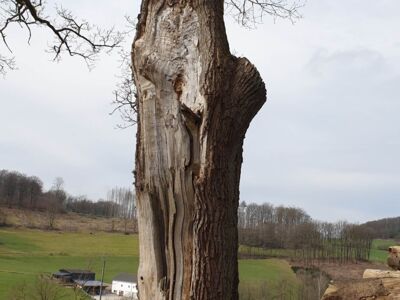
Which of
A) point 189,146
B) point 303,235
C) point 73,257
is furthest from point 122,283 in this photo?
point 189,146

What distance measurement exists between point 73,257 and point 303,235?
3477 cm

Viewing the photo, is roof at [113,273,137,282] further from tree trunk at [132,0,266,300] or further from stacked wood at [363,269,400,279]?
tree trunk at [132,0,266,300]

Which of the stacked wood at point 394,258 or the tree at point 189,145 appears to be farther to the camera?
the stacked wood at point 394,258

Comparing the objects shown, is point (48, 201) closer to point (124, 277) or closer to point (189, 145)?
point (124, 277)

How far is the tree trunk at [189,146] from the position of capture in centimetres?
413

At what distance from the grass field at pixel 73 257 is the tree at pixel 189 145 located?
41.2 meters

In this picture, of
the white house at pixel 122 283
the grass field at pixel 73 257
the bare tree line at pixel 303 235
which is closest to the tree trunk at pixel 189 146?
the grass field at pixel 73 257

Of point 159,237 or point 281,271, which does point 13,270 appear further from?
point 159,237

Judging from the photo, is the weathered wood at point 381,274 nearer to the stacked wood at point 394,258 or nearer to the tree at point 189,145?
the stacked wood at point 394,258

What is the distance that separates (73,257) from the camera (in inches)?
→ 2968

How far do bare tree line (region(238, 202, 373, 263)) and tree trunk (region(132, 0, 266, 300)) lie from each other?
6940cm

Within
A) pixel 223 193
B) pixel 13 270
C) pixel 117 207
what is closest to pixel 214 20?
pixel 223 193

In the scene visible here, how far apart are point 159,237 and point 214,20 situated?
1839mm

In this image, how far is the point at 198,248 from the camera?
409 cm
